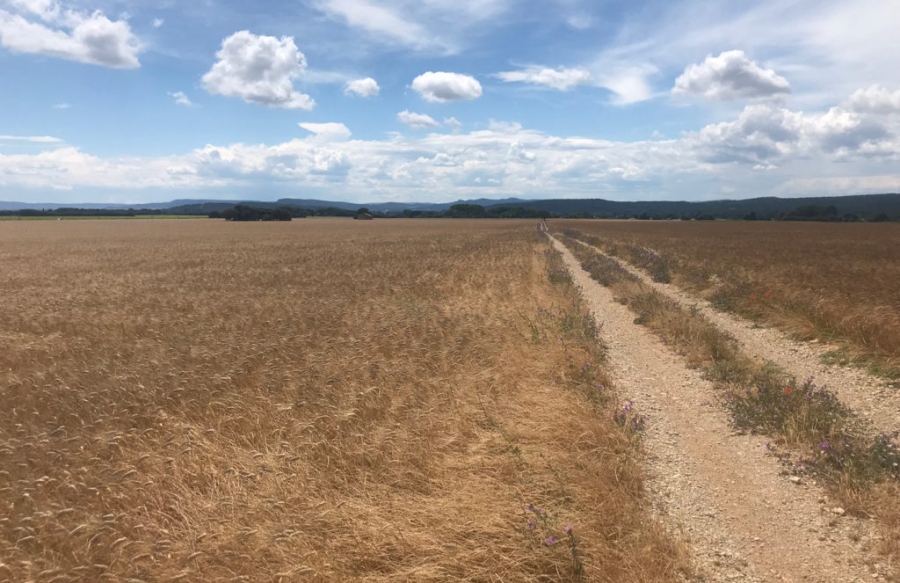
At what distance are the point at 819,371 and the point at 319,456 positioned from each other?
364 inches

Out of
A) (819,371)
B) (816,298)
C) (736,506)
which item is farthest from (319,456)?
(816,298)

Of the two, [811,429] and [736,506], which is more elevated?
[811,429]

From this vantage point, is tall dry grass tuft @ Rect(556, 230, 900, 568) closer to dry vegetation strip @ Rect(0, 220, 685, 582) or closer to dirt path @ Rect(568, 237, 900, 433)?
dirt path @ Rect(568, 237, 900, 433)

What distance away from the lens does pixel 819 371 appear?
31.2 ft

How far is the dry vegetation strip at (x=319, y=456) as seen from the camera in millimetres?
3947

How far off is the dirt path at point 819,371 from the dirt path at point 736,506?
2075mm

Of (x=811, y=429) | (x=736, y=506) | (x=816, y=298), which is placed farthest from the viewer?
(x=816, y=298)

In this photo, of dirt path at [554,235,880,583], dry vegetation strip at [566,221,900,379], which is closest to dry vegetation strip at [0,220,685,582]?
dirt path at [554,235,880,583]

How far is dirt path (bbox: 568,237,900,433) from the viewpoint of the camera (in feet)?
23.8

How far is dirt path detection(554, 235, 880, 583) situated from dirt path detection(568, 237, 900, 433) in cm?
207

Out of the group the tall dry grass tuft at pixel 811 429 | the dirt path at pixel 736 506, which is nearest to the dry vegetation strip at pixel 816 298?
the tall dry grass tuft at pixel 811 429

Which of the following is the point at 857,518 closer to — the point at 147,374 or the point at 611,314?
the point at 147,374

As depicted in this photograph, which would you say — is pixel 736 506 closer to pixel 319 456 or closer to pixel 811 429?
pixel 811 429

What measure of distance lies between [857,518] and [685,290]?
55.4 feet
